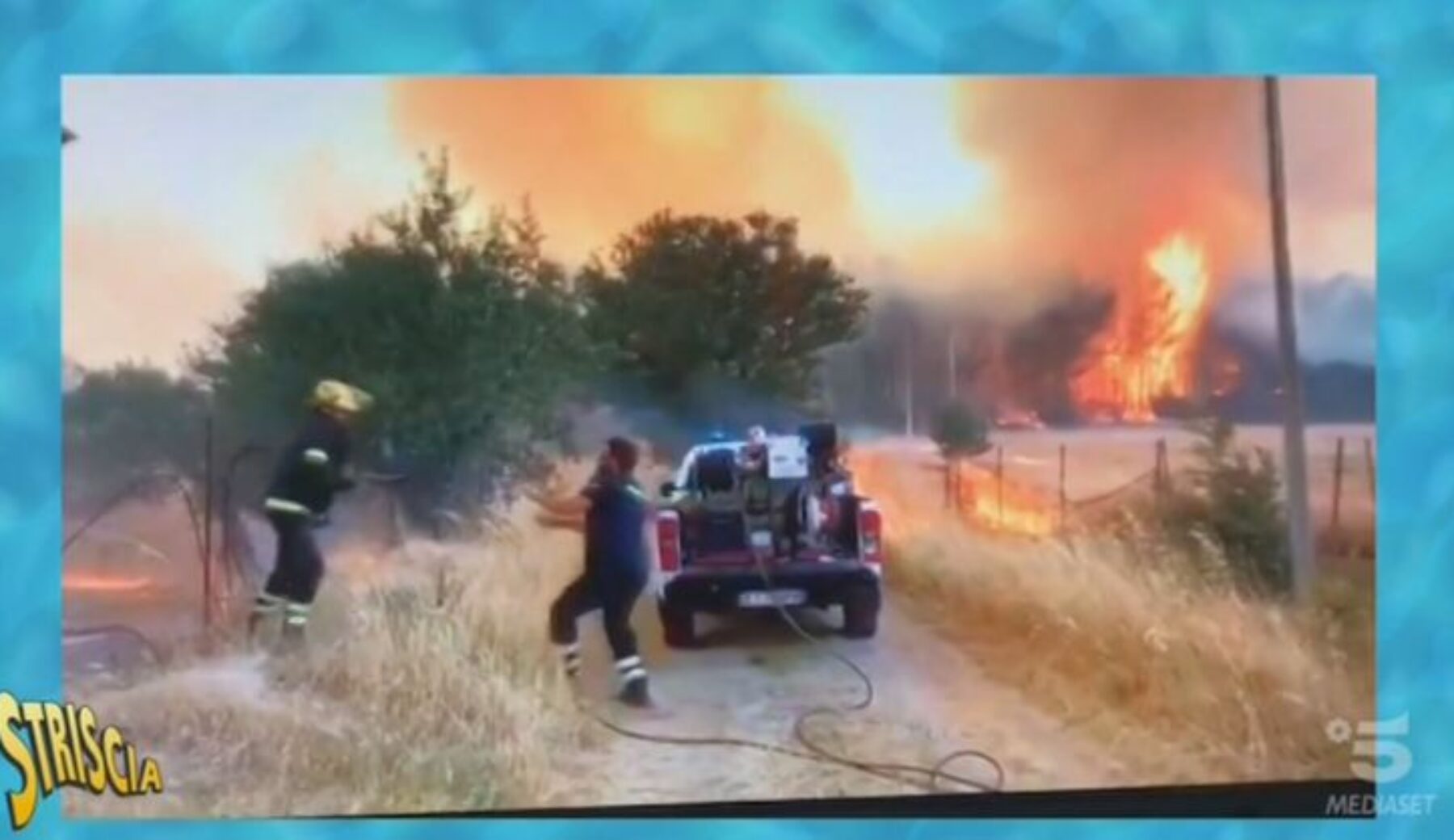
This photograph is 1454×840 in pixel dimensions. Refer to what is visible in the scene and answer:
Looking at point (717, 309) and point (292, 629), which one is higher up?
point (717, 309)

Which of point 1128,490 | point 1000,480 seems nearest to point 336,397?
point 1000,480

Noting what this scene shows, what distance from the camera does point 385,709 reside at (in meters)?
1.75

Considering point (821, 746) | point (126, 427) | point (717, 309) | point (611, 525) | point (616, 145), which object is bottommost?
point (821, 746)

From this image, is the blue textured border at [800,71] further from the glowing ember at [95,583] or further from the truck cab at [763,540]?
the truck cab at [763,540]

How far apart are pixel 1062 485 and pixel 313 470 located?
0.75 m

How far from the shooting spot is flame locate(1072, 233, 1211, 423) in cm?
179

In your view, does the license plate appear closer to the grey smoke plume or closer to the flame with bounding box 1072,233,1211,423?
the flame with bounding box 1072,233,1211,423

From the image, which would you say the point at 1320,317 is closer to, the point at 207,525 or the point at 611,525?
the point at 611,525

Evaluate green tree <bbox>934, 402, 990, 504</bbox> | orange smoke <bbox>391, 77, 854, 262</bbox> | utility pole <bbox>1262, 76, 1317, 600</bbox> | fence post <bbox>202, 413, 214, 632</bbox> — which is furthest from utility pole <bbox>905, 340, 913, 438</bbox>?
fence post <bbox>202, 413, 214, 632</bbox>

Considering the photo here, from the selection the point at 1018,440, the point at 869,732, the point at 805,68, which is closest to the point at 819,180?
the point at 805,68

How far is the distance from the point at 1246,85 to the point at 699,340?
61cm

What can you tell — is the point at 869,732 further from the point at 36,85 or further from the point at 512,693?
the point at 36,85

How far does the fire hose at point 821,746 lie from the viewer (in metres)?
1.77

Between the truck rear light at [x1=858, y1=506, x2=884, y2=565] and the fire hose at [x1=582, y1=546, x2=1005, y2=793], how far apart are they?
10cm
